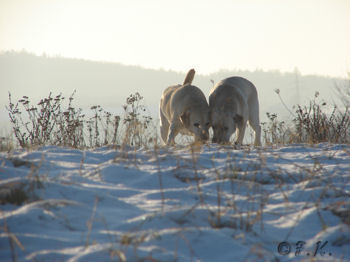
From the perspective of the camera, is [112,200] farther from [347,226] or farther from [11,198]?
[347,226]

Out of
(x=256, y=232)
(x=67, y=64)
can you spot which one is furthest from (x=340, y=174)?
(x=67, y=64)

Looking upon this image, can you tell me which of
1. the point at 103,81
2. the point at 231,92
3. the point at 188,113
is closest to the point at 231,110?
the point at 231,92

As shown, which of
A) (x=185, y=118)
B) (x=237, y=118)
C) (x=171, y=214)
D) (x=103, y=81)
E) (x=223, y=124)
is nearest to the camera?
(x=171, y=214)

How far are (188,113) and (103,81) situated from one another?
106 metres

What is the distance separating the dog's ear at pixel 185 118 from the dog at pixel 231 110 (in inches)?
15.6

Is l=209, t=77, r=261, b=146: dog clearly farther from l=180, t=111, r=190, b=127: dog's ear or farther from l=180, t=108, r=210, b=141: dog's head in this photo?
l=180, t=111, r=190, b=127: dog's ear

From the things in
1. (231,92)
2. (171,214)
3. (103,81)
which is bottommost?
(171,214)

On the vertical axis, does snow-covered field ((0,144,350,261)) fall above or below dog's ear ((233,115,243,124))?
below

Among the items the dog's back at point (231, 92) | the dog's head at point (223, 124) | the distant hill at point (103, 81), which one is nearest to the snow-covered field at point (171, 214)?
the dog's head at point (223, 124)

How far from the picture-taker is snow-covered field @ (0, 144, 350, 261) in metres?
1.96

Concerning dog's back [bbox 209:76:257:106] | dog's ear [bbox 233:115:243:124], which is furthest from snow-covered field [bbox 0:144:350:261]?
dog's back [bbox 209:76:257:106]

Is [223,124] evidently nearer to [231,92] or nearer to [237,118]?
[237,118]

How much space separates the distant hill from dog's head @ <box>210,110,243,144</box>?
Answer: 70378 millimetres

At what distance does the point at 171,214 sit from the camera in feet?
7.67
